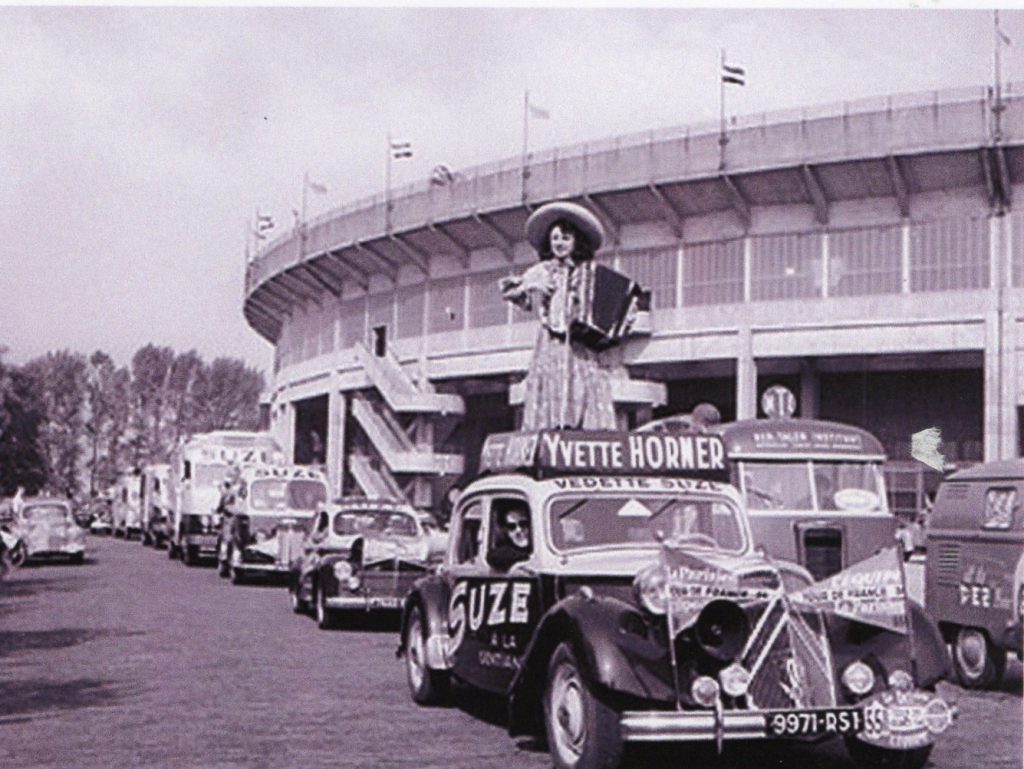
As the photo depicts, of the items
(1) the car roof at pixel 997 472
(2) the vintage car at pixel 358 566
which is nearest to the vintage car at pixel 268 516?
(2) the vintage car at pixel 358 566

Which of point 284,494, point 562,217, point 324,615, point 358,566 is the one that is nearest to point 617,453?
point 562,217

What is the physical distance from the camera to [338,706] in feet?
33.0

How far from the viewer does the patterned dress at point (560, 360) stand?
14180 mm

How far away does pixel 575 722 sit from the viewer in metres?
7.39

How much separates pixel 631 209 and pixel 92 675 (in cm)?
2987

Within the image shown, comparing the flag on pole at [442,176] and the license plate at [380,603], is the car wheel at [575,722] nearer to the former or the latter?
the license plate at [380,603]

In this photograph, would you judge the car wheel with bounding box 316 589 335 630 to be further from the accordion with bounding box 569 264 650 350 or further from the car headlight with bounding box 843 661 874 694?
the car headlight with bounding box 843 661 874 694

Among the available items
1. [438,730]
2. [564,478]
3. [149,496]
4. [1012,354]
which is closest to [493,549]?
[564,478]

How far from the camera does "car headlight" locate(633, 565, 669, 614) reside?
7.09 m

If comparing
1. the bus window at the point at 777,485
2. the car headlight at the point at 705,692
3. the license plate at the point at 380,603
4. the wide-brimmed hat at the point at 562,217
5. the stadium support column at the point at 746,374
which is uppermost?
the stadium support column at the point at 746,374

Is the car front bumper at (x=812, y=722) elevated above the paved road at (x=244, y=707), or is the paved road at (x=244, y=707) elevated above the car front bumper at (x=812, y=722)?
the car front bumper at (x=812, y=722)

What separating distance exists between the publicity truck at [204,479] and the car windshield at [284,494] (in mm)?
4662

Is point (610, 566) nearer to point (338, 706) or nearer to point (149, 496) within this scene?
point (338, 706)

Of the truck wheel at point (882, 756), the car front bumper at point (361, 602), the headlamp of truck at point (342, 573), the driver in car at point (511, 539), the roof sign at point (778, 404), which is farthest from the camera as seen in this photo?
the roof sign at point (778, 404)
